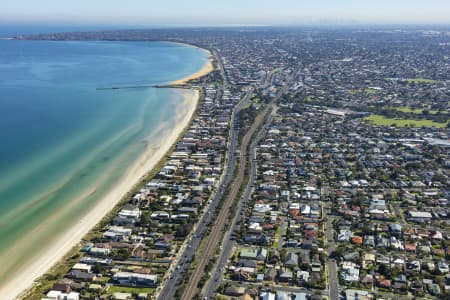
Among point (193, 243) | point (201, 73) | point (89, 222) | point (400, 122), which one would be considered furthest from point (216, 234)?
point (201, 73)

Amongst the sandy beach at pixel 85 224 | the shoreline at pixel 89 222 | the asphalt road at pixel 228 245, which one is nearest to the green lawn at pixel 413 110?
the asphalt road at pixel 228 245

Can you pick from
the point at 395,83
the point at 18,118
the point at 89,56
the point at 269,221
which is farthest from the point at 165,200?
the point at 89,56

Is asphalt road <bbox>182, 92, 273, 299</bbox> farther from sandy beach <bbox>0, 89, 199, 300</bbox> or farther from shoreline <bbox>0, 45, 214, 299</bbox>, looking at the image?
sandy beach <bbox>0, 89, 199, 300</bbox>

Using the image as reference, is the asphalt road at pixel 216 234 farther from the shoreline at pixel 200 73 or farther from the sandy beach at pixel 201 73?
the sandy beach at pixel 201 73

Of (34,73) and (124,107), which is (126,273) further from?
(34,73)

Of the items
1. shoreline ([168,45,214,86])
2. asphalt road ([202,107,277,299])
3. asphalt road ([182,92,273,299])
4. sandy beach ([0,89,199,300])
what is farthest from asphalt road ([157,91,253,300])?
shoreline ([168,45,214,86])
